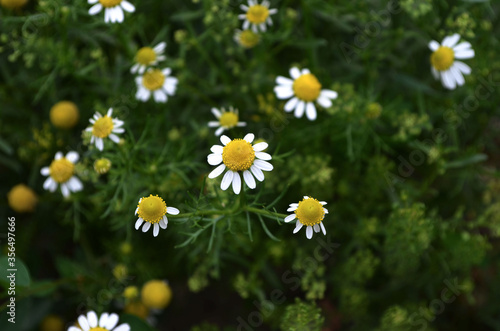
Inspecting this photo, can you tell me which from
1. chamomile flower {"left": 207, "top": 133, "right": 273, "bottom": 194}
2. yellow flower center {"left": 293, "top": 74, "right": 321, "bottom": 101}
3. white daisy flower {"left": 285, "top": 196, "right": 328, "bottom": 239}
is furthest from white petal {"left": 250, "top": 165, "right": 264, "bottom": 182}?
yellow flower center {"left": 293, "top": 74, "right": 321, "bottom": 101}

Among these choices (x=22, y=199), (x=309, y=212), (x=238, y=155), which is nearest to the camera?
(x=309, y=212)

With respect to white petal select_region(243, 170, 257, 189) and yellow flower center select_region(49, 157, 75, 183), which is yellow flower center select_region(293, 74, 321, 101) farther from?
yellow flower center select_region(49, 157, 75, 183)

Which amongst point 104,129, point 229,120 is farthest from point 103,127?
point 229,120

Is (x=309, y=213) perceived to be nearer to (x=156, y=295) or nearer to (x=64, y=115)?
(x=156, y=295)

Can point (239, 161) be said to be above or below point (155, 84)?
above

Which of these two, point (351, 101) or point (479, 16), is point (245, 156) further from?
point (479, 16)
